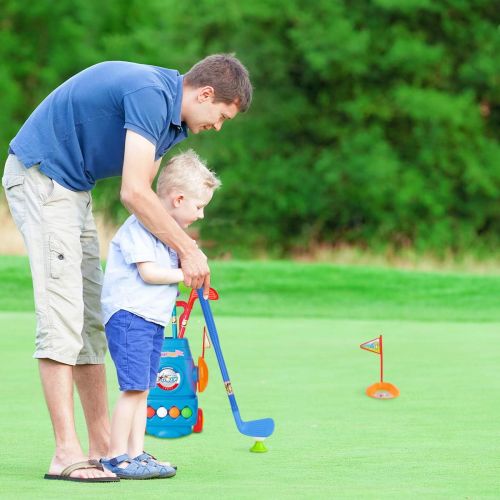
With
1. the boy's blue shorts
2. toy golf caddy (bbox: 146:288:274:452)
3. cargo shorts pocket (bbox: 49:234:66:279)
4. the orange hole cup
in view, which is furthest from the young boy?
the orange hole cup

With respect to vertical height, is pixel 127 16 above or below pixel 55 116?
above

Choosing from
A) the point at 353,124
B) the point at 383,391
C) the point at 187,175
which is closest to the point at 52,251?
the point at 187,175

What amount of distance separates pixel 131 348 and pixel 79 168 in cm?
65

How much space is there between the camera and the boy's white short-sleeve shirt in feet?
14.9

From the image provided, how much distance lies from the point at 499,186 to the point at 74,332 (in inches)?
779

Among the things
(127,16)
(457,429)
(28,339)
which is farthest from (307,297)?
(127,16)

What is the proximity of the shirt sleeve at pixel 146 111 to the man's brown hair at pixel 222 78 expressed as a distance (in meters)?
0.18

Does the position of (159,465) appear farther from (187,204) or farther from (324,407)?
(324,407)

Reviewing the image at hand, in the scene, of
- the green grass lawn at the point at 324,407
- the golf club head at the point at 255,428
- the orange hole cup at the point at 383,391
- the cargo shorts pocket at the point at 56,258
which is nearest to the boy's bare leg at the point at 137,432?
the green grass lawn at the point at 324,407

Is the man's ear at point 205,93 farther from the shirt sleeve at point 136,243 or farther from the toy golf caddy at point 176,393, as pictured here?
the toy golf caddy at point 176,393

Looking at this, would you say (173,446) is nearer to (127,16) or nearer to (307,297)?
(307,297)

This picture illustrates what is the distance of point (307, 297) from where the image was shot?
1159 cm

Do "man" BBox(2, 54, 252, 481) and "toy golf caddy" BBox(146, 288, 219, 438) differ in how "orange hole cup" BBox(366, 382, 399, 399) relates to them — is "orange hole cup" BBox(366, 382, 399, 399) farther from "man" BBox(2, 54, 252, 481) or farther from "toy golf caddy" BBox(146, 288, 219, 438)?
"man" BBox(2, 54, 252, 481)

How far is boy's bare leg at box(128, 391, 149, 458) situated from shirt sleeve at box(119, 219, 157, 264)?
49cm
